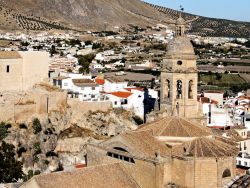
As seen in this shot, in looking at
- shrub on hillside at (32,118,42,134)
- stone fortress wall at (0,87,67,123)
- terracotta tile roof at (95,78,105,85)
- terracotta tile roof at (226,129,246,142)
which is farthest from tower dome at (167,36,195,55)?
terracotta tile roof at (95,78,105,85)

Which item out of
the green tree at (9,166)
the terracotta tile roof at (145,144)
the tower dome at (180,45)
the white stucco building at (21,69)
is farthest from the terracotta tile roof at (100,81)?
the terracotta tile roof at (145,144)

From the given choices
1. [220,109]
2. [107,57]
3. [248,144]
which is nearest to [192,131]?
[248,144]

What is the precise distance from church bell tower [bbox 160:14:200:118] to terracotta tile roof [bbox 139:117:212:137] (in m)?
3.70

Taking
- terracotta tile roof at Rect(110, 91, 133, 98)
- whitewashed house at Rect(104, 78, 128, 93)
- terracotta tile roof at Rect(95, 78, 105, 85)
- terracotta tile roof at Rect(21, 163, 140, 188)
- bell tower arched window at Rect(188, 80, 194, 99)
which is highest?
bell tower arched window at Rect(188, 80, 194, 99)

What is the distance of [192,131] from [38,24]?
142703 mm

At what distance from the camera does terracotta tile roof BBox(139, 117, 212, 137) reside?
874 inches

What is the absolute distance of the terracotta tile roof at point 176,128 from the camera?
22.2m

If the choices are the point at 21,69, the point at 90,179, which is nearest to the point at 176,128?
the point at 90,179

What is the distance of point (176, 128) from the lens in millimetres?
22453

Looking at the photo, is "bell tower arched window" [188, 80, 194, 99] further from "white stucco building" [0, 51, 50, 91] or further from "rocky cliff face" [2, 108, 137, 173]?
"white stucco building" [0, 51, 50, 91]

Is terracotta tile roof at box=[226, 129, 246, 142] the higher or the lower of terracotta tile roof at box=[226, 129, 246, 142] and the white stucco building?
the lower

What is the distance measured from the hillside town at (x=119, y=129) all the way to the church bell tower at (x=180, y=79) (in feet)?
0.16

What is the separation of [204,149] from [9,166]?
1535 centimetres

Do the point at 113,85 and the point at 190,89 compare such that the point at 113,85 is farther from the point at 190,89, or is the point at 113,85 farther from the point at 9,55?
the point at 190,89
